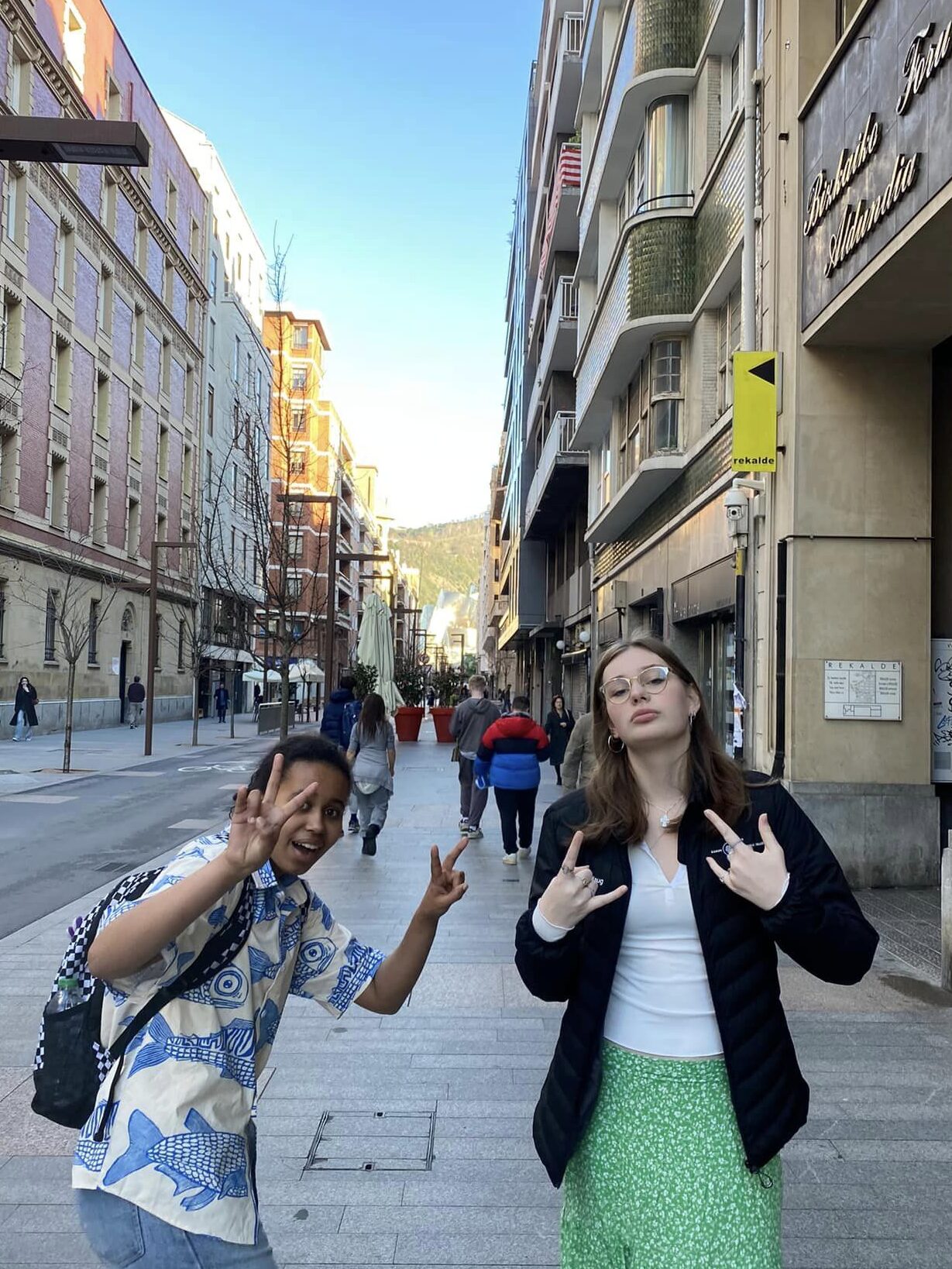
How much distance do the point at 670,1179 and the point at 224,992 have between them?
2.89 feet

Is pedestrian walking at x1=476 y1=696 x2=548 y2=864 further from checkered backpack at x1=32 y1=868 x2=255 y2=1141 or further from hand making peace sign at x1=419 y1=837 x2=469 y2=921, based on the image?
checkered backpack at x1=32 y1=868 x2=255 y2=1141

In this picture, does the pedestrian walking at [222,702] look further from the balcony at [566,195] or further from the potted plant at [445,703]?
the balcony at [566,195]

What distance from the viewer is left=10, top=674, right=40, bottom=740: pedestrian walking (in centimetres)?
2739

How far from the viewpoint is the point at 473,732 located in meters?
12.3

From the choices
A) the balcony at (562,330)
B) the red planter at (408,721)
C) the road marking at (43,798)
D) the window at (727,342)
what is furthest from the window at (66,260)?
the window at (727,342)

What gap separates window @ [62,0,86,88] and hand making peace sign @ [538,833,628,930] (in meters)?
36.0

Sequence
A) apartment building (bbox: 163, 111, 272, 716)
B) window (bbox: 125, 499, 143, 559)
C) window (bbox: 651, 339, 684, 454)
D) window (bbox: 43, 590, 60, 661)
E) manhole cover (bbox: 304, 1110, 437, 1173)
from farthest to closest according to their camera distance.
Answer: apartment building (bbox: 163, 111, 272, 716) → window (bbox: 125, 499, 143, 559) → window (bbox: 43, 590, 60, 661) → window (bbox: 651, 339, 684, 454) → manhole cover (bbox: 304, 1110, 437, 1173)

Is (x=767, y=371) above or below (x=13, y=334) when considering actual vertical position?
below

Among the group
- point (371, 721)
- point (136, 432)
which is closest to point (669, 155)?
point (371, 721)

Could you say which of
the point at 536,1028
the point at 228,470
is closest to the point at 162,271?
the point at 228,470

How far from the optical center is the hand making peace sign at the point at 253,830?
5.76ft

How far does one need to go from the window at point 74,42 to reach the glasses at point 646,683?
35.7 meters

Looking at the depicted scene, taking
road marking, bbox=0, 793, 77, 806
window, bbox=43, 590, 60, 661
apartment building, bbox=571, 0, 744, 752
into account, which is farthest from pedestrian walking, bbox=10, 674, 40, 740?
apartment building, bbox=571, 0, 744, 752

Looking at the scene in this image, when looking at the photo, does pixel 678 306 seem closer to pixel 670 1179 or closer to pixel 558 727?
pixel 558 727
